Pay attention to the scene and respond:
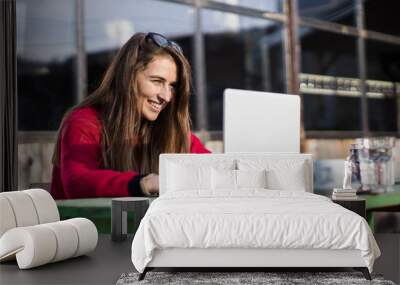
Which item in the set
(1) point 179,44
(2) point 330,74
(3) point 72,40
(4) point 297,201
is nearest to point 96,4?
(3) point 72,40

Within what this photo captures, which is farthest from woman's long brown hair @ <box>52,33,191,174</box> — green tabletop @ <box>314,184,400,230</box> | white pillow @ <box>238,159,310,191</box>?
green tabletop @ <box>314,184,400,230</box>

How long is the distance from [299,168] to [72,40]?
94.2 inches

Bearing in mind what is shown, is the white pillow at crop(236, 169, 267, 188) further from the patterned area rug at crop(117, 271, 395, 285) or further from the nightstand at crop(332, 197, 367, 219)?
the patterned area rug at crop(117, 271, 395, 285)

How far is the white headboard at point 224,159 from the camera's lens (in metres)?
5.43

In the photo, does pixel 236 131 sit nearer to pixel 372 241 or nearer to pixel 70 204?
pixel 70 204

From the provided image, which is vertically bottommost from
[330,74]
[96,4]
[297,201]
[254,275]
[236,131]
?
[254,275]

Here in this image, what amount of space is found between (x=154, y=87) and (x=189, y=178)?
1.25m

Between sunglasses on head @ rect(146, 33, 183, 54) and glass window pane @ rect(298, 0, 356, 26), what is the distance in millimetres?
1316

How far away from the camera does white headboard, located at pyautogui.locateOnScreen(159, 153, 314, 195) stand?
5.43 m

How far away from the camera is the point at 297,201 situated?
4.32m

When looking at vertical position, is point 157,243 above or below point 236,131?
below

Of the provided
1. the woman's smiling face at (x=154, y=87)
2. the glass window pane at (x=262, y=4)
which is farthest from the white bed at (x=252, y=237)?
the glass window pane at (x=262, y=4)

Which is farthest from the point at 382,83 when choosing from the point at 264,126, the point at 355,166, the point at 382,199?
the point at 264,126

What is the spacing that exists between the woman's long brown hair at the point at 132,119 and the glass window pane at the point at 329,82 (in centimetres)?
125
